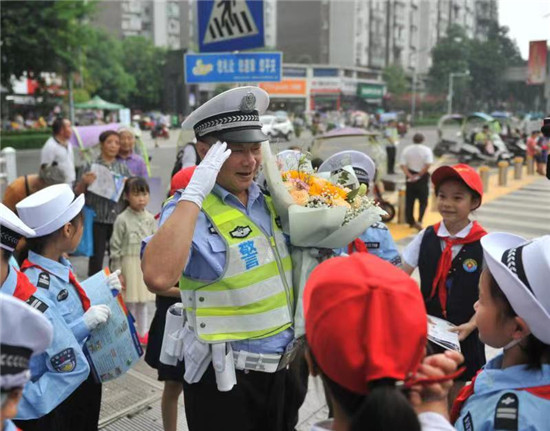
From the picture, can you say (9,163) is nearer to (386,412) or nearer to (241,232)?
(241,232)

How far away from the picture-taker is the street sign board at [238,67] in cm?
601

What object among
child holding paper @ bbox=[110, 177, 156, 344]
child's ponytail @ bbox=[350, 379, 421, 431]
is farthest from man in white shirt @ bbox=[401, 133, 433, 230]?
child's ponytail @ bbox=[350, 379, 421, 431]

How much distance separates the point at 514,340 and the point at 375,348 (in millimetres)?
733

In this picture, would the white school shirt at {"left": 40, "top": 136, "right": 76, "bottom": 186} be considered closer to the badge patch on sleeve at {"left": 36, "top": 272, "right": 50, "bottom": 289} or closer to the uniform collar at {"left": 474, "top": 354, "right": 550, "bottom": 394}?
the badge patch on sleeve at {"left": 36, "top": 272, "right": 50, "bottom": 289}

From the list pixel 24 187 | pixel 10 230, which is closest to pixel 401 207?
pixel 24 187

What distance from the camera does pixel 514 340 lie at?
5.39ft

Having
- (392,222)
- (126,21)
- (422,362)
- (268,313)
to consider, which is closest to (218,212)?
(268,313)

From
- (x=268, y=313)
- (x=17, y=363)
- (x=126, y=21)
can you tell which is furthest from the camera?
(x=126, y=21)

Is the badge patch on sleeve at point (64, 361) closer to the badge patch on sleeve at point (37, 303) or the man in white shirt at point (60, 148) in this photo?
the badge patch on sleeve at point (37, 303)

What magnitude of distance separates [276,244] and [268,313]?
284 mm

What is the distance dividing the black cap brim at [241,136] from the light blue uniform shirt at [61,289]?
0.97m

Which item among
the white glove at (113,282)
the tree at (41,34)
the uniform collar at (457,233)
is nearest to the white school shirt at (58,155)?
the white glove at (113,282)

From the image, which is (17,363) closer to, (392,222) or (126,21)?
(392,222)

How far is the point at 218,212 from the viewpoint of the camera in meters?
2.12
